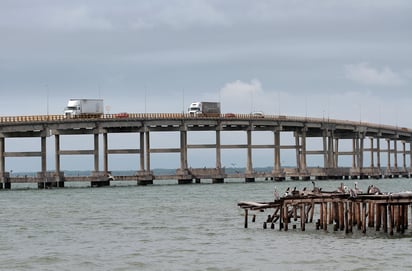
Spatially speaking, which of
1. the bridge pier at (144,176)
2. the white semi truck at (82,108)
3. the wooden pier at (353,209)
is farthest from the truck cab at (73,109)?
the wooden pier at (353,209)

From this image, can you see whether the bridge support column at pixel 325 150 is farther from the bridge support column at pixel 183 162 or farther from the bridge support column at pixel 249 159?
the bridge support column at pixel 183 162

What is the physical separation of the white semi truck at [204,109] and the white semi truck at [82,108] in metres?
18.3

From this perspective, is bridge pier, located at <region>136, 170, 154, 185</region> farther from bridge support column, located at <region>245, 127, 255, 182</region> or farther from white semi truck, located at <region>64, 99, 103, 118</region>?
bridge support column, located at <region>245, 127, 255, 182</region>

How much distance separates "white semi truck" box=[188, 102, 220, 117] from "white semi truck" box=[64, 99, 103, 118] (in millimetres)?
18287

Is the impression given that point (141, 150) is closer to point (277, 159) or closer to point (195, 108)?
point (195, 108)

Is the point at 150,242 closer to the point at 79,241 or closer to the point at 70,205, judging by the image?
the point at 79,241

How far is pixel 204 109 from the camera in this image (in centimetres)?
14525

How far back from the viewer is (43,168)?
128 metres

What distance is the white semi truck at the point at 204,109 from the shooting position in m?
145

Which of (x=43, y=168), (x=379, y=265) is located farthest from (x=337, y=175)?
(x=379, y=265)

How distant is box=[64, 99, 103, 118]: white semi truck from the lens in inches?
5153

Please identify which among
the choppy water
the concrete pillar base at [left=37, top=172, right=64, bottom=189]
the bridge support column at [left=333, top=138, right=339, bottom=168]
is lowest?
the choppy water

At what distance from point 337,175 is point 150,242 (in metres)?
122

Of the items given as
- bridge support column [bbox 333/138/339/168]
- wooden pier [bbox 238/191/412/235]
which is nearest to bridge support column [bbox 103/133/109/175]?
bridge support column [bbox 333/138/339/168]
